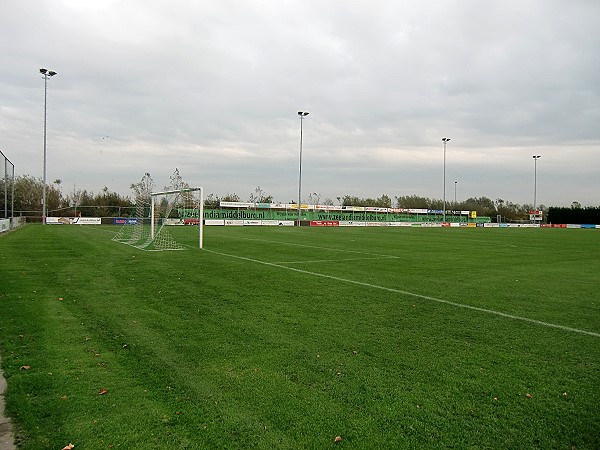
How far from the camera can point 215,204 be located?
6391 centimetres

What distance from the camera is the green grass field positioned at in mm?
3557

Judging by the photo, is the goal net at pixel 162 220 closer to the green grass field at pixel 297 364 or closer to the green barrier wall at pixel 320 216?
the green grass field at pixel 297 364

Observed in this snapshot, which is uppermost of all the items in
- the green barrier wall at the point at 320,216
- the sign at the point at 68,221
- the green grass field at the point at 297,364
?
Answer: the green barrier wall at the point at 320,216

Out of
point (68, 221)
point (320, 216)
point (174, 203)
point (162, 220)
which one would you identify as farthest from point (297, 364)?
point (320, 216)

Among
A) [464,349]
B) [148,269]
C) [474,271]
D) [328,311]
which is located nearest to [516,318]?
[464,349]

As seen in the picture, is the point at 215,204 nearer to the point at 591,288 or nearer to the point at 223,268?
the point at 223,268

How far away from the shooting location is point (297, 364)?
5066mm

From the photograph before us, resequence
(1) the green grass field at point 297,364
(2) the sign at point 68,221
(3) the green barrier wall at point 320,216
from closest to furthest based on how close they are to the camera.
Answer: (1) the green grass field at point 297,364, (2) the sign at point 68,221, (3) the green barrier wall at point 320,216

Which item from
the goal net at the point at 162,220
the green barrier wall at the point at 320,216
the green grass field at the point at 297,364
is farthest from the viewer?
the green barrier wall at the point at 320,216

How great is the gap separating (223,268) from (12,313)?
6419 mm

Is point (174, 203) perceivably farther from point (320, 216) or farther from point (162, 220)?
point (320, 216)

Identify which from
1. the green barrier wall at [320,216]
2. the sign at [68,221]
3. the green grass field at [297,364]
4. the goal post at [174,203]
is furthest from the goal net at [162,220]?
the sign at [68,221]

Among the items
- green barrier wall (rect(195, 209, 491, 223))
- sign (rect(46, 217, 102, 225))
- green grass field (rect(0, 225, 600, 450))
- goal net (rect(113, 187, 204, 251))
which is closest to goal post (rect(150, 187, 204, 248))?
goal net (rect(113, 187, 204, 251))

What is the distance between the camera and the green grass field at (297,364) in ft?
11.7
